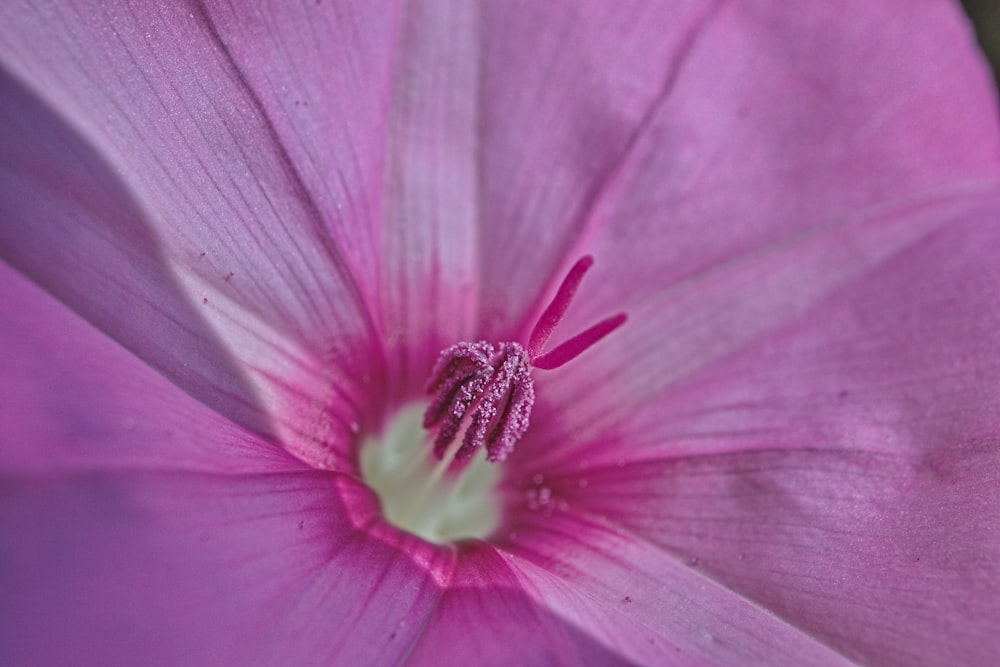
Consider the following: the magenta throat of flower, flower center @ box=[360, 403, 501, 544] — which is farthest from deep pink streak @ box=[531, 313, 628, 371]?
flower center @ box=[360, 403, 501, 544]

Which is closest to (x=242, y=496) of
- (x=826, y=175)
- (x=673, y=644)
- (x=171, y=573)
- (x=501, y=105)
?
(x=171, y=573)

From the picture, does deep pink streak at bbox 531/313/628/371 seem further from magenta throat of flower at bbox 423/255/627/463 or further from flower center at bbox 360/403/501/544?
flower center at bbox 360/403/501/544

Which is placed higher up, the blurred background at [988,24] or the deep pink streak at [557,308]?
the blurred background at [988,24]

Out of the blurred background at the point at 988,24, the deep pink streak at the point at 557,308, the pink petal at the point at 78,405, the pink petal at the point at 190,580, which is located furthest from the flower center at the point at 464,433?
the blurred background at the point at 988,24

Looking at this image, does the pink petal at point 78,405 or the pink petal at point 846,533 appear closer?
the pink petal at point 78,405

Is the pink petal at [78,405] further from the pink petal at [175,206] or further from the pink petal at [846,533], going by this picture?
the pink petal at [846,533]

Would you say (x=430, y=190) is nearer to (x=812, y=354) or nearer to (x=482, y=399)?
(x=482, y=399)

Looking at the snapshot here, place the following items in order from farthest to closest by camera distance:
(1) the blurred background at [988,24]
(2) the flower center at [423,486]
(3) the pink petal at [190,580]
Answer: (1) the blurred background at [988,24] < (2) the flower center at [423,486] < (3) the pink petal at [190,580]
